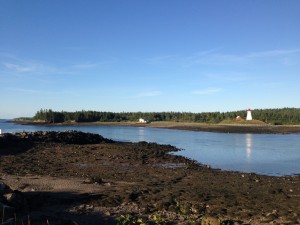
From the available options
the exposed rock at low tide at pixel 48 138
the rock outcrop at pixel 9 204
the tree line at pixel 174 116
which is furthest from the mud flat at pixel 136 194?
the tree line at pixel 174 116

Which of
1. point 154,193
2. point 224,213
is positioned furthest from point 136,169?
point 224,213

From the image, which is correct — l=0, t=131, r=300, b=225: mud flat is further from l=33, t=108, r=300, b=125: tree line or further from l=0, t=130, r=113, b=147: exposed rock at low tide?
l=33, t=108, r=300, b=125: tree line

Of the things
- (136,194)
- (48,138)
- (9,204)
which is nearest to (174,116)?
(48,138)

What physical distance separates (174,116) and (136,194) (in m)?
159

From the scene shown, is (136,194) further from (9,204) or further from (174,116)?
(174,116)

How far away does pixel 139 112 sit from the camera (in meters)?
194

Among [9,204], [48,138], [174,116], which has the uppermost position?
[174,116]

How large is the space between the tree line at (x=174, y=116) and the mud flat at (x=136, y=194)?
10305 centimetres

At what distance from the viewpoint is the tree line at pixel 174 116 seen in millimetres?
130000

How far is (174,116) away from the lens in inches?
6816

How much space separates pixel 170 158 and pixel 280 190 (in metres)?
14.0

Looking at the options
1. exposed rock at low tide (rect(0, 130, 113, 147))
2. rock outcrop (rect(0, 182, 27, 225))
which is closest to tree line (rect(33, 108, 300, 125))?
exposed rock at low tide (rect(0, 130, 113, 147))

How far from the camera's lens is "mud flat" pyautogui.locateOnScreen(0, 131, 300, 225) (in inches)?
441

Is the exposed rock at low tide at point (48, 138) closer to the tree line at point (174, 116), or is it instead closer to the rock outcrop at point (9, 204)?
the rock outcrop at point (9, 204)
